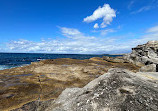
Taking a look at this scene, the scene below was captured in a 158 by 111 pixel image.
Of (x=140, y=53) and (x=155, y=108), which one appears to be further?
(x=140, y=53)

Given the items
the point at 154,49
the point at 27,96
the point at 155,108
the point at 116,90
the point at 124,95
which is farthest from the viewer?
the point at 154,49

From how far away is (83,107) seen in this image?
15.7 ft

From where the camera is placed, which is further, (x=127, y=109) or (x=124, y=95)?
(x=124, y=95)

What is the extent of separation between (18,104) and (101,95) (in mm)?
5984

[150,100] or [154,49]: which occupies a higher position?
[154,49]

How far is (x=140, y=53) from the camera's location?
88.0 feet

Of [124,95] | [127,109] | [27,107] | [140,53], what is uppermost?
[140,53]

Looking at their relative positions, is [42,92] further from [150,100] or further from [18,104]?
[150,100]

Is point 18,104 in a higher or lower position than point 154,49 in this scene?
lower

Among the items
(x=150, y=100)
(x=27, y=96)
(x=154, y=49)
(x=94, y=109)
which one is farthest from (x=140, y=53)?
(x=27, y=96)

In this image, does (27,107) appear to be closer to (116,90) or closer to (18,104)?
(18,104)

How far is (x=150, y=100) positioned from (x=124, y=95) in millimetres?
1237

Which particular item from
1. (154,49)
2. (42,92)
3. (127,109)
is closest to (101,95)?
(127,109)

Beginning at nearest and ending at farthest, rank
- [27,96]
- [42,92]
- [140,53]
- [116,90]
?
[116,90] → [27,96] → [42,92] → [140,53]
